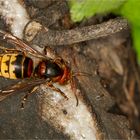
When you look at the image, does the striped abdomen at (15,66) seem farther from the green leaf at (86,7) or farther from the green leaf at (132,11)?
the green leaf at (132,11)

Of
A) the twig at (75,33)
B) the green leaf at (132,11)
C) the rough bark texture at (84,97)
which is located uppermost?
the green leaf at (132,11)

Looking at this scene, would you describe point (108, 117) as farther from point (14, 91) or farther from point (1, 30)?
point (1, 30)

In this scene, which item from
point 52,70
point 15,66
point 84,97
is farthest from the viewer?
point 52,70

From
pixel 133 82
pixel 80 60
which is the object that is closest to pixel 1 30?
pixel 80 60

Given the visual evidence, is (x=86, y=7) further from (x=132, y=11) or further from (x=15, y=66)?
(x=15, y=66)

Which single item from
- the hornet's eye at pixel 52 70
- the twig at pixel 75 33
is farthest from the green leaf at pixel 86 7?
the hornet's eye at pixel 52 70

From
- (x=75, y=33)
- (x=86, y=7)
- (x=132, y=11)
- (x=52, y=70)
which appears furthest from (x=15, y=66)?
(x=132, y=11)
